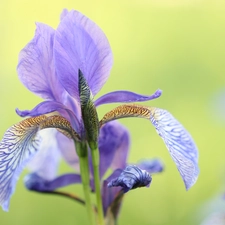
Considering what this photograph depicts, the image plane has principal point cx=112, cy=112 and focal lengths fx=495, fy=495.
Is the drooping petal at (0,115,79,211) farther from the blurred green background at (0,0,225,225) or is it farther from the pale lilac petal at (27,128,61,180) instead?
the blurred green background at (0,0,225,225)

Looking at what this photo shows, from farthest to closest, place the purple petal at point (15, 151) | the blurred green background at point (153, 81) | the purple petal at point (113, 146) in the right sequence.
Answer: the blurred green background at point (153, 81) → the purple petal at point (113, 146) → the purple petal at point (15, 151)

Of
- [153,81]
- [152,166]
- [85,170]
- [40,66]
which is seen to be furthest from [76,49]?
[153,81]

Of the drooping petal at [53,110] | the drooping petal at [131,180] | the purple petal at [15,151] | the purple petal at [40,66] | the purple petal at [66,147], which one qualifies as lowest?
the purple petal at [66,147]

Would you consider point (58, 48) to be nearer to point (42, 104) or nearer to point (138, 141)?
point (42, 104)

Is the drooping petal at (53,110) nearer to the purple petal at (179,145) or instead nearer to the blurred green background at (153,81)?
the purple petal at (179,145)

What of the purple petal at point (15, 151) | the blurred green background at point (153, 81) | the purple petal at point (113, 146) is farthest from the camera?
the blurred green background at point (153, 81)

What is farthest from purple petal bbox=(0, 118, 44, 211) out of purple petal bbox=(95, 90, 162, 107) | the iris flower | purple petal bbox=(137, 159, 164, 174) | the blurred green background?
the blurred green background

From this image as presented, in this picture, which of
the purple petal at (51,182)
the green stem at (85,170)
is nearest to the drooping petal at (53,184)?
the purple petal at (51,182)

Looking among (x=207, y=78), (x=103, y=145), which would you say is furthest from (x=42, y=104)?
(x=207, y=78)
